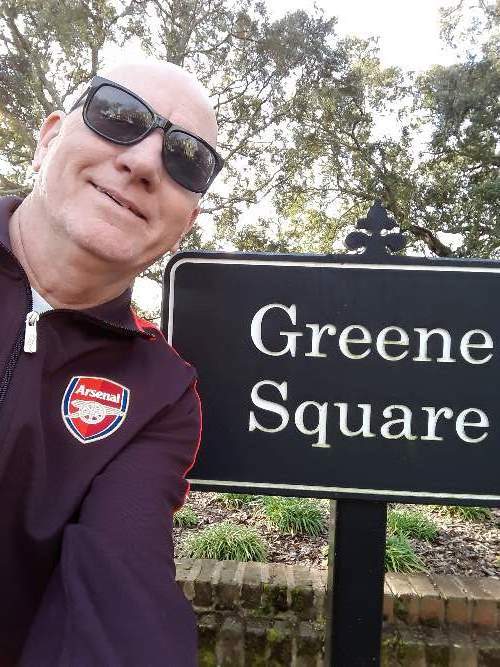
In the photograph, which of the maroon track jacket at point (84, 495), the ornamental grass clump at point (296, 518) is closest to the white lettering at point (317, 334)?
the maroon track jacket at point (84, 495)

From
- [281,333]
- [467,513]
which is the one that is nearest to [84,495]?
[281,333]

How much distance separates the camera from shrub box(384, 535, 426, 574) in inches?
97.8

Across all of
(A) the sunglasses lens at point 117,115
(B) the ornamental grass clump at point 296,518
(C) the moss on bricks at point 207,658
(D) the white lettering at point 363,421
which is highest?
(A) the sunglasses lens at point 117,115

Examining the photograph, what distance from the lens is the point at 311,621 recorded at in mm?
2123

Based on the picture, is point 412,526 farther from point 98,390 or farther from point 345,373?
point 98,390

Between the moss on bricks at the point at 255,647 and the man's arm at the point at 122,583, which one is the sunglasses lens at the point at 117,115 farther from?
the moss on bricks at the point at 255,647

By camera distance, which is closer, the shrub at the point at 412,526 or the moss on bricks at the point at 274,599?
the moss on bricks at the point at 274,599

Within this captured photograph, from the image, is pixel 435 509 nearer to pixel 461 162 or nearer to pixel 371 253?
pixel 371 253

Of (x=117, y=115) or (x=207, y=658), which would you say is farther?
(x=207, y=658)

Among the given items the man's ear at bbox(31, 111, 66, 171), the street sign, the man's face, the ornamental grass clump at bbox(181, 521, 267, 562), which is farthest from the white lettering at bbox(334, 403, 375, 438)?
the ornamental grass clump at bbox(181, 521, 267, 562)

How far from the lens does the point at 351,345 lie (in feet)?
5.00

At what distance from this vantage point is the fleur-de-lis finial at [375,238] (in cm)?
155

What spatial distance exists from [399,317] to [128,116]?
3.01 feet

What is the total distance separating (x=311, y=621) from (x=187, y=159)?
1.88m
